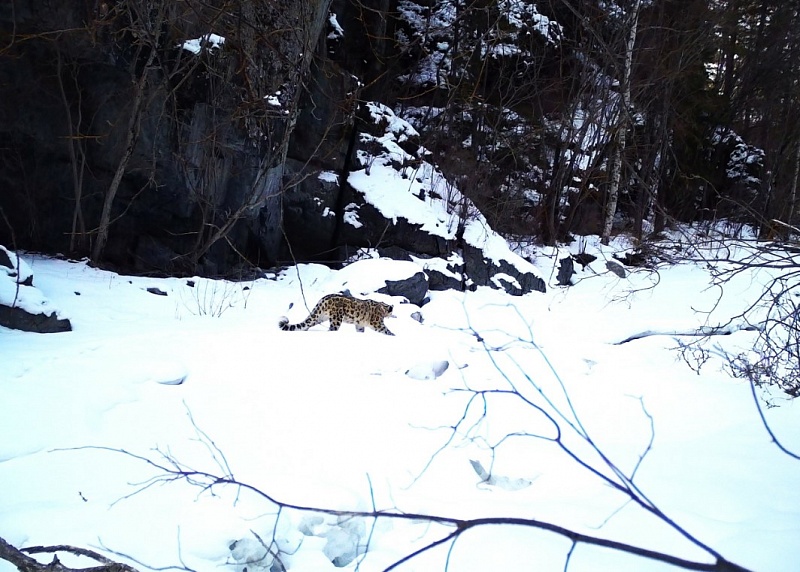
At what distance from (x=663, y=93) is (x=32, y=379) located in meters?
18.8

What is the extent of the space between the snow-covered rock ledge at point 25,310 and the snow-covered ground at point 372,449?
0.98ft

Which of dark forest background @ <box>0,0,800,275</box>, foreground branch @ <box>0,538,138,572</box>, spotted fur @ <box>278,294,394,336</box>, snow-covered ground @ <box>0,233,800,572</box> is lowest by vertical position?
spotted fur @ <box>278,294,394,336</box>

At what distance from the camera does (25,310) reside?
5344mm

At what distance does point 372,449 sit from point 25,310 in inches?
151

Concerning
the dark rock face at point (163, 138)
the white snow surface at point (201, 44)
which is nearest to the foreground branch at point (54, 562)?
the dark rock face at point (163, 138)

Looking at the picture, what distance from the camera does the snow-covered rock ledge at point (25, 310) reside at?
5.29 metres

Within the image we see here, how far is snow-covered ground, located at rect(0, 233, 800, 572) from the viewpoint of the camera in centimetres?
248

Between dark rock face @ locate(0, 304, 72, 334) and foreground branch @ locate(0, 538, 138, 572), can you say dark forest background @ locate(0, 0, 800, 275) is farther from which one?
foreground branch @ locate(0, 538, 138, 572)

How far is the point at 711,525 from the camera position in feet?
7.85

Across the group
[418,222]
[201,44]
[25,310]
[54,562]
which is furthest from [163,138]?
[54,562]

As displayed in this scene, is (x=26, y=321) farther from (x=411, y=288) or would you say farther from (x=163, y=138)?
(x=411, y=288)

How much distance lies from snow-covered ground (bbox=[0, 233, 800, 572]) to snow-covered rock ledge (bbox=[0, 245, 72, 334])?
0.98ft

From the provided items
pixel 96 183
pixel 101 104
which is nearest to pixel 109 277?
pixel 96 183

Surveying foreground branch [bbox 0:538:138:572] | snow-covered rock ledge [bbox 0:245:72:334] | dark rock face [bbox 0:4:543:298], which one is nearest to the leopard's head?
dark rock face [bbox 0:4:543:298]
